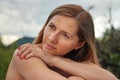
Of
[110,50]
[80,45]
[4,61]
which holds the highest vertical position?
[80,45]

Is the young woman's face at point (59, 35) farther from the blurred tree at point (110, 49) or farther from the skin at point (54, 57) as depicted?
the blurred tree at point (110, 49)

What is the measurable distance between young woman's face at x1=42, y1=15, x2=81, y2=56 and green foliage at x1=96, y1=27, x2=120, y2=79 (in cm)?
762

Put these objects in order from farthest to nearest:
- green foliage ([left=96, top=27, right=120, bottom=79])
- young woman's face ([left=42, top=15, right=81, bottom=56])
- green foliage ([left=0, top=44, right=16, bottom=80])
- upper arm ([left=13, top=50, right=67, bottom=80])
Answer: green foliage ([left=96, top=27, right=120, bottom=79])
green foliage ([left=0, top=44, right=16, bottom=80])
young woman's face ([left=42, top=15, right=81, bottom=56])
upper arm ([left=13, top=50, right=67, bottom=80])

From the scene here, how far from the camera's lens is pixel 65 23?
308 centimetres

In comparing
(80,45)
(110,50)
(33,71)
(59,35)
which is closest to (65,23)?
(59,35)

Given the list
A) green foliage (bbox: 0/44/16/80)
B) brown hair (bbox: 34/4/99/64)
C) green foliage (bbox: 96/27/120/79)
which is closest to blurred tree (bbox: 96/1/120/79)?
green foliage (bbox: 96/27/120/79)

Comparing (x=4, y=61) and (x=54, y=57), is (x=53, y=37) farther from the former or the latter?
(x=4, y=61)

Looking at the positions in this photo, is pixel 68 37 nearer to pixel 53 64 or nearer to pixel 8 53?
pixel 53 64

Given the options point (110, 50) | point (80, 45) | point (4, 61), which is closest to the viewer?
point (80, 45)

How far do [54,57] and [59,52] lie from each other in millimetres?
62

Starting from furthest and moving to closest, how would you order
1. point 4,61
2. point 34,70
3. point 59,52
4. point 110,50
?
point 110,50, point 4,61, point 59,52, point 34,70

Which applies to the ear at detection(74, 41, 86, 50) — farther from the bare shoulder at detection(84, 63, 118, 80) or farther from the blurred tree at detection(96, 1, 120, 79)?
the blurred tree at detection(96, 1, 120, 79)

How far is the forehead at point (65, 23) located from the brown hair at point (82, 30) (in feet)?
0.11

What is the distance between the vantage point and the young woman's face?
307cm
